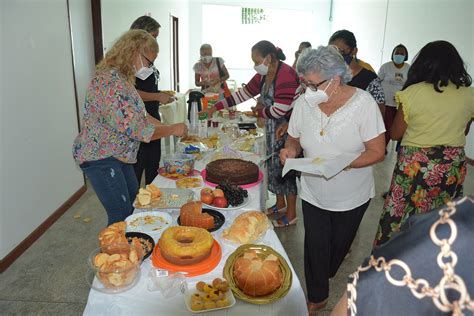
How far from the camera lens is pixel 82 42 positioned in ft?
11.5

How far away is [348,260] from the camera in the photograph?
8.43 feet

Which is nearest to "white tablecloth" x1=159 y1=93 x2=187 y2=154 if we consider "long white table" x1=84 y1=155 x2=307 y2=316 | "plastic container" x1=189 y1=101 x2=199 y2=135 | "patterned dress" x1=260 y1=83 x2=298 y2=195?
"plastic container" x1=189 y1=101 x2=199 y2=135

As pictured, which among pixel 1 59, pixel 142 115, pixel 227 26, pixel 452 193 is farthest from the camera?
pixel 227 26

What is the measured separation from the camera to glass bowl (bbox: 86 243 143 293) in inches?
42.7

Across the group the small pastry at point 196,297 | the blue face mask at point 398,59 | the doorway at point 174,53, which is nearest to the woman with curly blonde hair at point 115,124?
the small pastry at point 196,297

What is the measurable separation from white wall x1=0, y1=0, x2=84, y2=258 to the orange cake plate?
65.0 inches

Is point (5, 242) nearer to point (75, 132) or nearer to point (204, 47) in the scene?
point (75, 132)

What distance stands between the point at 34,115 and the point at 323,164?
2.22 meters

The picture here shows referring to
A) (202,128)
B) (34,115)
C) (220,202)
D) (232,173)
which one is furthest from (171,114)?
(220,202)

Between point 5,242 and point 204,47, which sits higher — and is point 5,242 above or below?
below

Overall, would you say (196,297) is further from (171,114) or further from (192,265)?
(171,114)

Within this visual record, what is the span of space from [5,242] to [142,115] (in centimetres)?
143

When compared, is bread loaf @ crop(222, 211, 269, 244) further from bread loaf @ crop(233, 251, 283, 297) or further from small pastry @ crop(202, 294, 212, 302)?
small pastry @ crop(202, 294, 212, 302)

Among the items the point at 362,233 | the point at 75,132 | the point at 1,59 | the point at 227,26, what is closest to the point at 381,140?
the point at 362,233
